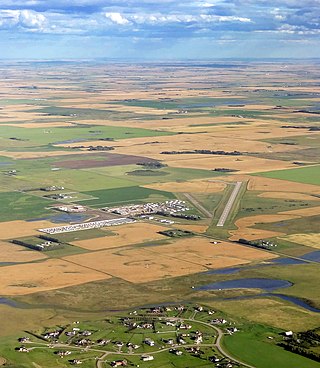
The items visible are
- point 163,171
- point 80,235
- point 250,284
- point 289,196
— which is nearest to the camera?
point 250,284

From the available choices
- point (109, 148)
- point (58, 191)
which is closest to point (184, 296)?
point (58, 191)

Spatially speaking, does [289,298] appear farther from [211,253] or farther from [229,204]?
[229,204]

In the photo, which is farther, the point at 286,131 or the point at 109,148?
the point at 286,131

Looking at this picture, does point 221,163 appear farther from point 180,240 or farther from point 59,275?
point 59,275

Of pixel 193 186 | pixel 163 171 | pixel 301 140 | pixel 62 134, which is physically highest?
pixel 193 186

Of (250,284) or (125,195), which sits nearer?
(250,284)

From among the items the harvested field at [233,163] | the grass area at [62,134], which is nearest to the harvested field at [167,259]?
the harvested field at [233,163]

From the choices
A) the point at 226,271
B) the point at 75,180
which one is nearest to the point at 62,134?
the point at 75,180
